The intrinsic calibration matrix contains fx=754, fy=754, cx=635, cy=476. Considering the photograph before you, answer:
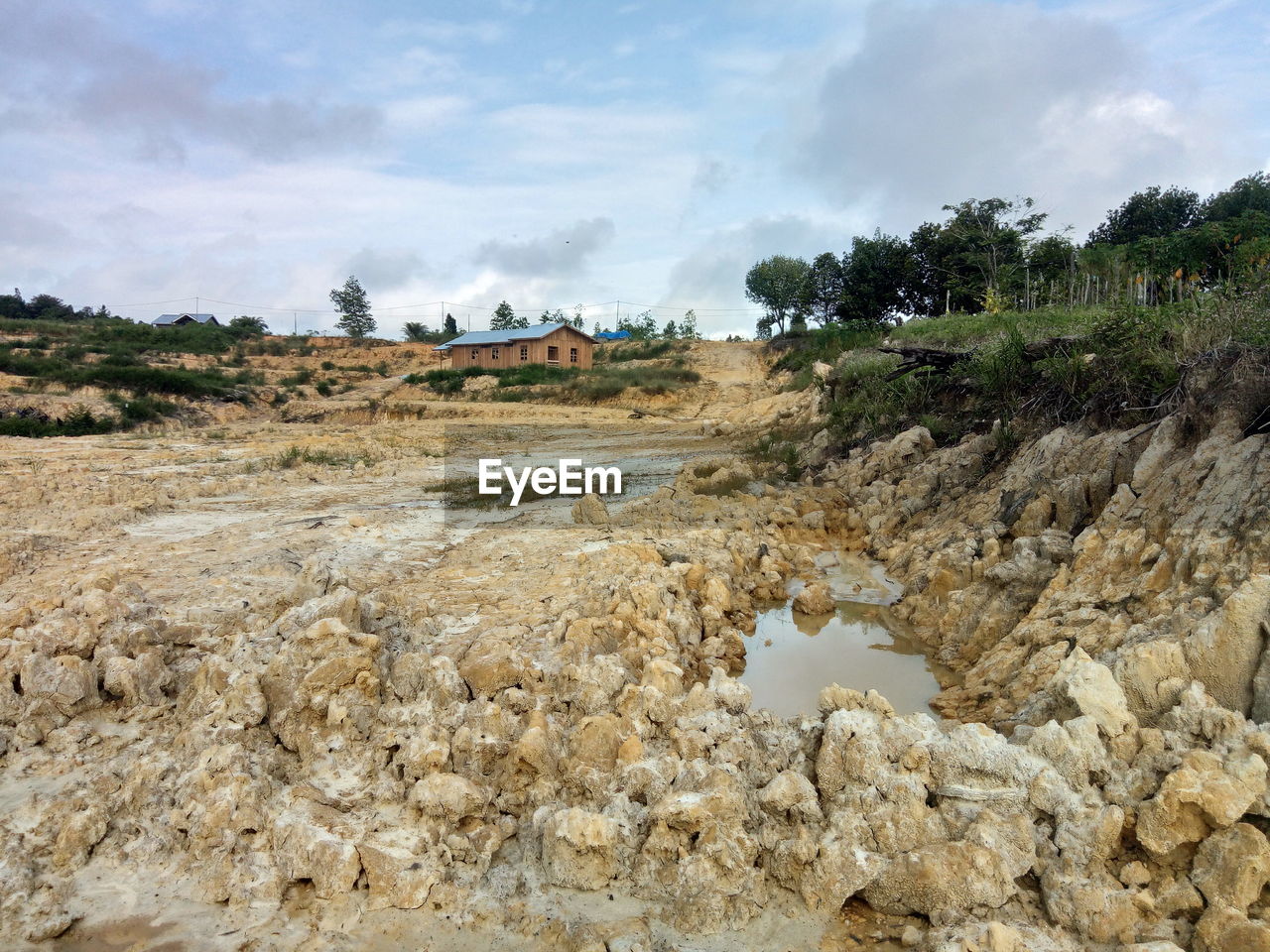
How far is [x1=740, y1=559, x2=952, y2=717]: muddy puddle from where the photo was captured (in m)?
4.69

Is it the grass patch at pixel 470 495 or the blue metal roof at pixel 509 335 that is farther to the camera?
the blue metal roof at pixel 509 335

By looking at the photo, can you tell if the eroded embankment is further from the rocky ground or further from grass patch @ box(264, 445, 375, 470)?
grass patch @ box(264, 445, 375, 470)

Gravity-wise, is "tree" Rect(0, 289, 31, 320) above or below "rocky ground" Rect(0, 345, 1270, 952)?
above

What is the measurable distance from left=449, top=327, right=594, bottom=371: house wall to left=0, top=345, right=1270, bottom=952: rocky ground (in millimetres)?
26406

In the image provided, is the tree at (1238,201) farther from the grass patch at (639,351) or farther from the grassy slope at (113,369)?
the grassy slope at (113,369)

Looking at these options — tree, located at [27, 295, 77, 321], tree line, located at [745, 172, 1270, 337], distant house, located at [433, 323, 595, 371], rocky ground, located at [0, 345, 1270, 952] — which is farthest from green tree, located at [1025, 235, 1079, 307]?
tree, located at [27, 295, 77, 321]

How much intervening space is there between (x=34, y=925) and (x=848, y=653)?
4.59 m

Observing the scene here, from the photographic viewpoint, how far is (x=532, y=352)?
3158 centimetres

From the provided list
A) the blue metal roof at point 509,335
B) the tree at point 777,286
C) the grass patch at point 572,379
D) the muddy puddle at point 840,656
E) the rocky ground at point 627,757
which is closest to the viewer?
the rocky ground at point 627,757

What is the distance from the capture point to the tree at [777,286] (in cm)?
4053

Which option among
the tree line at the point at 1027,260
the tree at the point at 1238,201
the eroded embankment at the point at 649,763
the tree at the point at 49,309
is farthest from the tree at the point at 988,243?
the tree at the point at 49,309

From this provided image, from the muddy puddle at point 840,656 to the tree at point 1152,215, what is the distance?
34.1m

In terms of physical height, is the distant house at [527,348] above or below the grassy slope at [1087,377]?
above

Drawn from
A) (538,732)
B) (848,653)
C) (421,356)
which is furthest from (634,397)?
(538,732)
